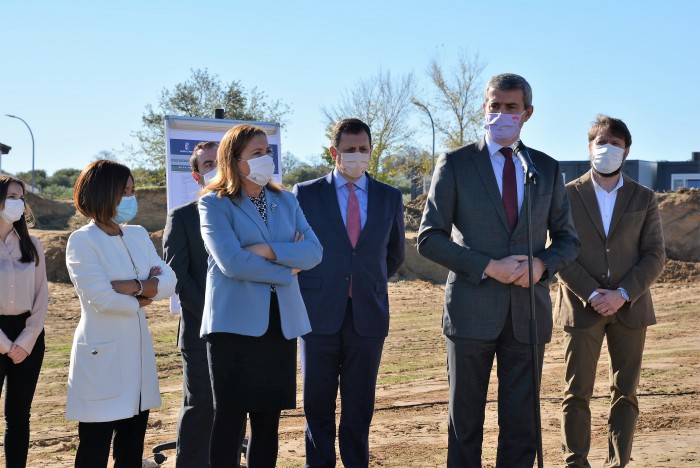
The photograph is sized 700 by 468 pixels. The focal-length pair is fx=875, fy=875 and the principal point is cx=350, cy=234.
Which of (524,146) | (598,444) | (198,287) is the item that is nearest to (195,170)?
(198,287)

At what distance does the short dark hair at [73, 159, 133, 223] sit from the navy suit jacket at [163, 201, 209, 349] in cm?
78

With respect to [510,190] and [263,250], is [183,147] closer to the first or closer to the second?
[263,250]

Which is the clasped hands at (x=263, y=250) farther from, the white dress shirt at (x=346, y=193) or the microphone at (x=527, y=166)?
the microphone at (x=527, y=166)

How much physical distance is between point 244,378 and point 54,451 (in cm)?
350

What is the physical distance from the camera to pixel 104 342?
184 inches

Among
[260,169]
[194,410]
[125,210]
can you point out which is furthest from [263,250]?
[194,410]

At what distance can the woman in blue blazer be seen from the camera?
14.6ft

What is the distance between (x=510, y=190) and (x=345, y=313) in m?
1.35

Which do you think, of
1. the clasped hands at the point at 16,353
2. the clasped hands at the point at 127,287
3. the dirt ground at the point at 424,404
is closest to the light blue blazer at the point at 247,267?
the clasped hands at the point at 127,287

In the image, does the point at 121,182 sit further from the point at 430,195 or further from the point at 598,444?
the point at 598,444

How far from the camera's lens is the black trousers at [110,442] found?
15.3ft

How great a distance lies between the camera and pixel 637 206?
19.6 ft

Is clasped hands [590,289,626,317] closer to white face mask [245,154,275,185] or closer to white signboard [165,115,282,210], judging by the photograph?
white face mask [245,154,275,185]

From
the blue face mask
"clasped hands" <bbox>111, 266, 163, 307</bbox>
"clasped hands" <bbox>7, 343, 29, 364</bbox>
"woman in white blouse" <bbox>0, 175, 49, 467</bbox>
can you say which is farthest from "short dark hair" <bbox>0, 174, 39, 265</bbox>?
"clasped hands" <bbox>111, 266, 163, 307</bbox>
